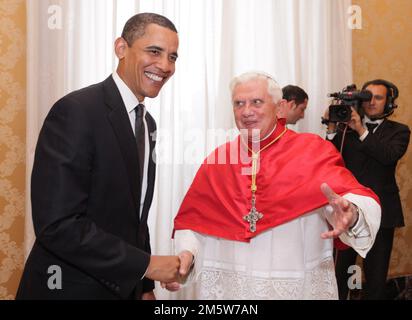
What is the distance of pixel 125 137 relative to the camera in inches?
63.3

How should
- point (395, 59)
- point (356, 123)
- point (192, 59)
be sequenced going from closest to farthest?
point (356, 123) → point (192, 59) → point (395, 59)

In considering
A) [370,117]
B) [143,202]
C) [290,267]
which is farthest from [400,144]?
[143,202]

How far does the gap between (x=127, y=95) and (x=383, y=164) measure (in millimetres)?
2203

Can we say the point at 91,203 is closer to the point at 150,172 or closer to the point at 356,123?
the point at 150,172

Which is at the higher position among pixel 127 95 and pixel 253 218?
pixel 127 95

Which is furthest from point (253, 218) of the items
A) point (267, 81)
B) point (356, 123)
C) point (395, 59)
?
point (395, 59)

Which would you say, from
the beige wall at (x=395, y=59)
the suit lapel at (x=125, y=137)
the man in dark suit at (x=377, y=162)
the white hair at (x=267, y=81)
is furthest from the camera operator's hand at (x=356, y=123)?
the suit lapel at (x=125, y=137)

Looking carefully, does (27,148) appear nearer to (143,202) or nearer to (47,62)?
(47,62)

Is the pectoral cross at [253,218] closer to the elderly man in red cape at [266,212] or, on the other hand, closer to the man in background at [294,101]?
the elderly man in red cape at [266,212]

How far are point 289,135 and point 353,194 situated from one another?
0.50 m

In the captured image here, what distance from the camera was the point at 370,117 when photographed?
3.47 m

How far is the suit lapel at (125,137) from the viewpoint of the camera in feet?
5.23
